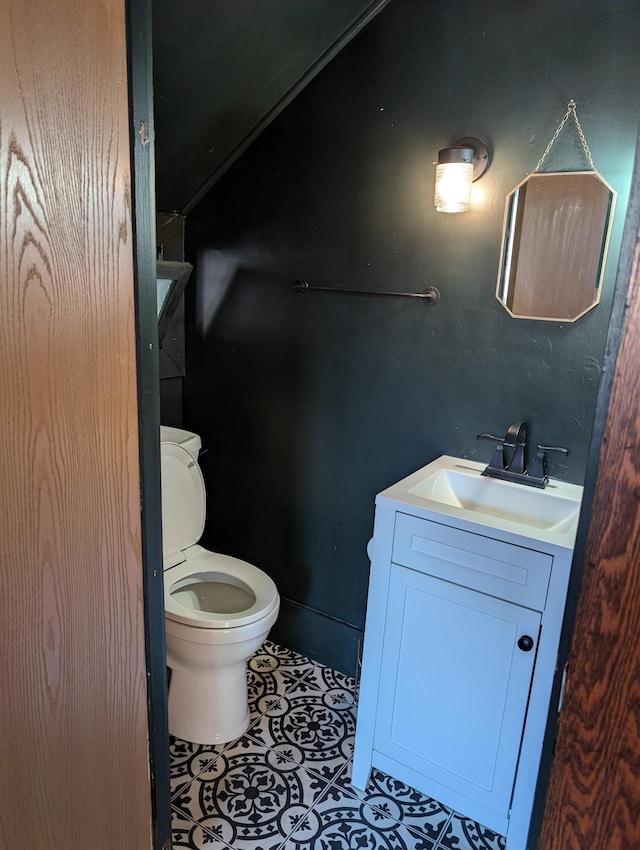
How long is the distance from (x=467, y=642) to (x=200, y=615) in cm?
80

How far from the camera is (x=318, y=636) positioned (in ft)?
7.57

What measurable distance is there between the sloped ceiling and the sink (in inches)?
51.5

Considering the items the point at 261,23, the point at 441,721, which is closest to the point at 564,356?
the point at 441,721

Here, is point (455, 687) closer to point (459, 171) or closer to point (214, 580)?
point (214, 580)

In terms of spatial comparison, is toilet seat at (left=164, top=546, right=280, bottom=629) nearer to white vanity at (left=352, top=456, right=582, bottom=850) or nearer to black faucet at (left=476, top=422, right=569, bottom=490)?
white vanity at (left=352, top=456, right=582, bottom=850)

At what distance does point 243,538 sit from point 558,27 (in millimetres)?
2028

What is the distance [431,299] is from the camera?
1844 millimetres

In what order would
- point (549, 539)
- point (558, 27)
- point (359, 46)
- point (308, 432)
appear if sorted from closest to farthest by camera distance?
1. point (549, 539)
2. point (558, 27)
3. point (359, 46)
4. point (308, 432)

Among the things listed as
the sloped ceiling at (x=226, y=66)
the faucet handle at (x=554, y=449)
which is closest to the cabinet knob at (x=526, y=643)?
the faucet handle at (x=554, y=449)

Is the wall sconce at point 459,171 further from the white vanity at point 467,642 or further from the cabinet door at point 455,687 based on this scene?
the cabinet door at point 455,687

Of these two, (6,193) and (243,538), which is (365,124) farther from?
(243,538)

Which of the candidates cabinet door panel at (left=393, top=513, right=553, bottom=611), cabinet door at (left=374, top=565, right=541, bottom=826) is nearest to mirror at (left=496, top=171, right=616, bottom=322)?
cabinet door panel at (left=393, top=513, right=553, bottom=611)

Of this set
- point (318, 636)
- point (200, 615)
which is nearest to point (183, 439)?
point (200, 615)

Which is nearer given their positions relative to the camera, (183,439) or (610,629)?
(610,629)
